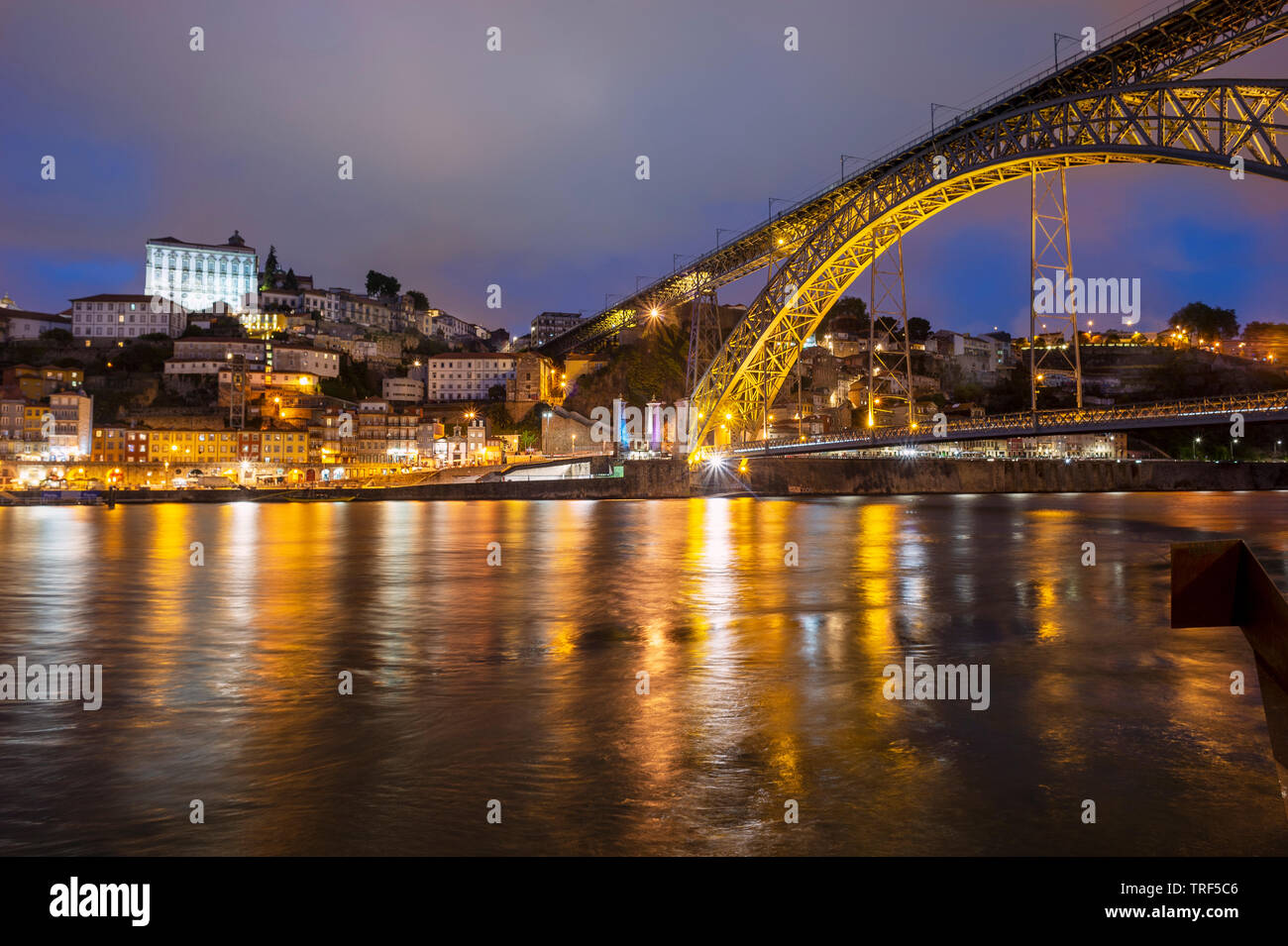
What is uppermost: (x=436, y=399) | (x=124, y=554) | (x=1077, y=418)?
(x=436, y=399)

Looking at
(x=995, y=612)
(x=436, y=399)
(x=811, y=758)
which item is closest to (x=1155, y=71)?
(x=995, y=612)

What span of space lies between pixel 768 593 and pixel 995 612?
325 cm

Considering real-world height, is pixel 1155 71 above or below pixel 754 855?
above

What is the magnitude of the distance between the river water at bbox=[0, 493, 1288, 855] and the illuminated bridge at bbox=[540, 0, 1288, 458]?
12107 millimetres

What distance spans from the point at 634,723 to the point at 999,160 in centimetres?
2742

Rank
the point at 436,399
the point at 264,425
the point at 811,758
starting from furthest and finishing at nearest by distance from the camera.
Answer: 1. the point at 436,399
2. the point at 264,425
3. the point at 811,758

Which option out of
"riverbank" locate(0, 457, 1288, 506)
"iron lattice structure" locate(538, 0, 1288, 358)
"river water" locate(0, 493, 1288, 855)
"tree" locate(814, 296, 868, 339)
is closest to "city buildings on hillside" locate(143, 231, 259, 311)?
"riverbank" locate(0, 457, 1288, 506)

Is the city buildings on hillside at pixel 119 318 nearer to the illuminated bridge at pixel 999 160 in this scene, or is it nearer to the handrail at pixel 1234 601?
the illuminated bridge at pixel 999 160

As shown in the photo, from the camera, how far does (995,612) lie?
10.3 m

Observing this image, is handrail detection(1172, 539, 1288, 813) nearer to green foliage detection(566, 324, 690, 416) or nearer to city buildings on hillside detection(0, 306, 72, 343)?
green foliage detection(566, 324, 690, 416)

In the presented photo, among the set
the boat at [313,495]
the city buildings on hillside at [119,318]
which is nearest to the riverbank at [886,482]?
the boat at [313,495]
